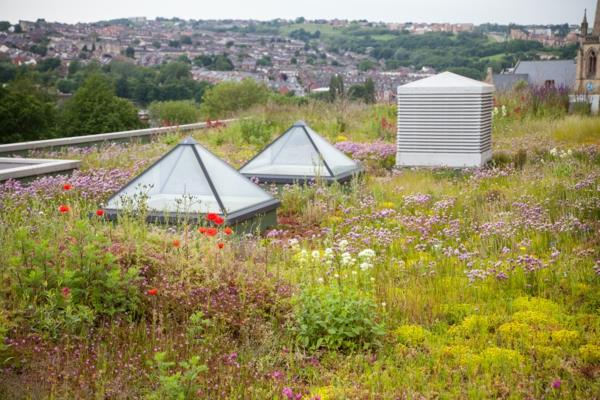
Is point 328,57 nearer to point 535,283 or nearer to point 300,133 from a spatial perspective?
Result: point 300,133

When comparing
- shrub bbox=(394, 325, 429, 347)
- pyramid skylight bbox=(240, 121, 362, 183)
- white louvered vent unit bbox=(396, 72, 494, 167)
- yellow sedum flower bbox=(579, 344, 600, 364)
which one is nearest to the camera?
yellow sedum flower bbox=(579, 344, 600, 364)

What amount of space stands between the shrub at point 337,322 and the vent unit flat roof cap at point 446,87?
7.71 meters

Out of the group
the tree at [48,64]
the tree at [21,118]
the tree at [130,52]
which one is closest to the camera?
the tree at [21,118]

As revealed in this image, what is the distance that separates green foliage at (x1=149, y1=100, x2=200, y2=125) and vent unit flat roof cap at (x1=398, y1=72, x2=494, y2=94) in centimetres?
2799

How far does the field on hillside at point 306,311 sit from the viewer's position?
11.2 ft

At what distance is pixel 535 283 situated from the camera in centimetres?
500

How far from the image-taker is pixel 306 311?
407 centimetres

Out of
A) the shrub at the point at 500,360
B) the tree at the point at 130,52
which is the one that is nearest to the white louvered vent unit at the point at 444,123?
the shrub at the point at 500,360

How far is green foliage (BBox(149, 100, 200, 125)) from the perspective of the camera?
130 feet

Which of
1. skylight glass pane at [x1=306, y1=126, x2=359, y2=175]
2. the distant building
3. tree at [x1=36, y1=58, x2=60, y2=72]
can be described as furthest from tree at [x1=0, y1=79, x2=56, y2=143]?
the distant building

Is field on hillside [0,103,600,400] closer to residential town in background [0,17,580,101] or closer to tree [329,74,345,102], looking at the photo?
tree [329,74,345,102]

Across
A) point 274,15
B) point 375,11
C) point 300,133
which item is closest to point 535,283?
point 300,133

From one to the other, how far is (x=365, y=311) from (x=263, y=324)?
0.64 meters

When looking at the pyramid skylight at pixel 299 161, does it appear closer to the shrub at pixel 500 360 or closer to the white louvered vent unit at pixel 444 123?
the white louvered vent unit at pixel 444 123
